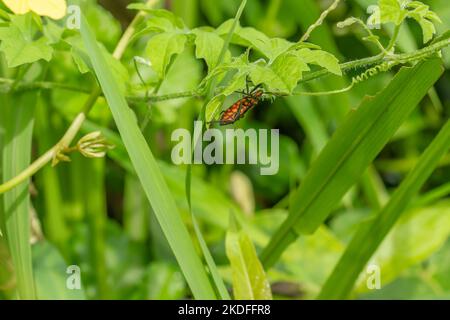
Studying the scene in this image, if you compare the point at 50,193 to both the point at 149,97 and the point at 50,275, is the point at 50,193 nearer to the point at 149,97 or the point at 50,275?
the point at 50,275

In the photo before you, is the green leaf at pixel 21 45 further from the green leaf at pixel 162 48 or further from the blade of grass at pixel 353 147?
the blade of grass at pixel 353 147

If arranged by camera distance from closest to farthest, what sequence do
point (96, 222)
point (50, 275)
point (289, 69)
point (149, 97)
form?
point (289, 69) < point (149, 97) < point (50, 275) < point (96, 222)

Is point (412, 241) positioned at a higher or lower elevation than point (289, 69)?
lower

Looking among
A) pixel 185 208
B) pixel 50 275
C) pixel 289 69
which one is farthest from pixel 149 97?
pixel 185 208

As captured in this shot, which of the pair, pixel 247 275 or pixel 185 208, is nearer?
pixel 247 275

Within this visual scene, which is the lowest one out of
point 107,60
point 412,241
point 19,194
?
point 412,241

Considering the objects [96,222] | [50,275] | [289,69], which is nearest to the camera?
[289,69]

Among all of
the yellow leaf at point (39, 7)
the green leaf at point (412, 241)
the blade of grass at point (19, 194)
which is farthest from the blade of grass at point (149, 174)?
the green leaf at point (412, 241)
